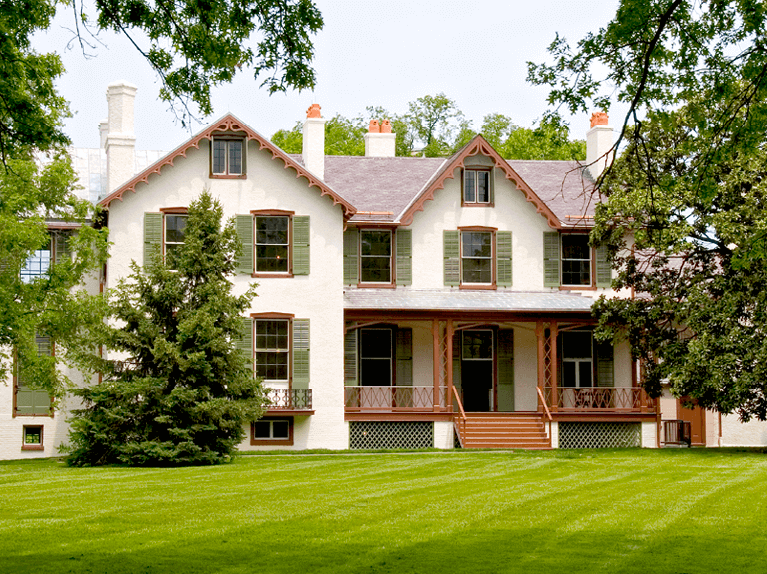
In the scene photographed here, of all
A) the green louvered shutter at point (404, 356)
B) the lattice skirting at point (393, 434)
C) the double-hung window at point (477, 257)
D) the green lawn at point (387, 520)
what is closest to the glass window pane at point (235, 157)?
the green louvered shutter at point (404, 356)

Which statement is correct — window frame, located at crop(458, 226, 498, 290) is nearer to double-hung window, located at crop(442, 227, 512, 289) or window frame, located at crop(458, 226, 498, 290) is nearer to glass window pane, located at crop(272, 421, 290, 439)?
double-hung window, located at crop(442, 227, 512, 289)

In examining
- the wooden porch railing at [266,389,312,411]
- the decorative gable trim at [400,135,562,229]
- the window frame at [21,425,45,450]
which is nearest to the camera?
the wooden porch railing at [266,389,312,411]

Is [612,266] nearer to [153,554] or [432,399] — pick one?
[432,399]

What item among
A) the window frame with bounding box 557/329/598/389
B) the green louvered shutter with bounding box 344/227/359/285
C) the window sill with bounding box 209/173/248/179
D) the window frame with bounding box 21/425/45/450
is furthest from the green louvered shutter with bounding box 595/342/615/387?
the window frame with bounding box 21/425/45/450

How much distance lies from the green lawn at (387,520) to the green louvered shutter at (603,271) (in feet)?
38.8

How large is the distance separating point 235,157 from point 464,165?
22.2ft

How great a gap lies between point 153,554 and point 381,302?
797 inches

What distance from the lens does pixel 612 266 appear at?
105ft

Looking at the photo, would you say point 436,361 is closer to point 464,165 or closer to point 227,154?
point 464,165

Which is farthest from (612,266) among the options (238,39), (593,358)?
(238,39)

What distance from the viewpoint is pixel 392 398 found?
1246 inches

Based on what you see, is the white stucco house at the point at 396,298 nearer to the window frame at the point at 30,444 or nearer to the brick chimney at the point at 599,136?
the window frame at the point at 30,444

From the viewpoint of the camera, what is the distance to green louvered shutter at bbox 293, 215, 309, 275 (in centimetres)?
3106

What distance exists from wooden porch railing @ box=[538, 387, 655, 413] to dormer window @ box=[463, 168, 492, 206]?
593cm
